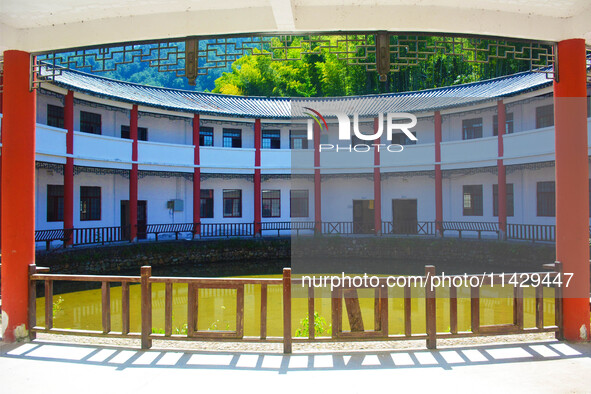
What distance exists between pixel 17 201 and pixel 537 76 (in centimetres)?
1787

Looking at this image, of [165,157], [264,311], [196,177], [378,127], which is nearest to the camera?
[264,311]

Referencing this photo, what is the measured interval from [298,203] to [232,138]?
14.7 ft

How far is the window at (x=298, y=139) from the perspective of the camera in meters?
21.7

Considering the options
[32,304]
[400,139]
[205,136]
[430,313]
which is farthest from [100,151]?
[430,313]

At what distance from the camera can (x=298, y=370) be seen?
4.25 metres

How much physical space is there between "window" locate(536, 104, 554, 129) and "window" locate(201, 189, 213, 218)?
14.1 m

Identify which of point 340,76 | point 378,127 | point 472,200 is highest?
point 340,76

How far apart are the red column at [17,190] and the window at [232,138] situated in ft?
51.4

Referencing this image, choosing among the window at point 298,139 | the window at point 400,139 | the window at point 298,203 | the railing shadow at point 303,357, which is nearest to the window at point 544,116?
the window at point 400,139

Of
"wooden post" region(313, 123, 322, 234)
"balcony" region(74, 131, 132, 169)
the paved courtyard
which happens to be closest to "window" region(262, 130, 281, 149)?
"wooden post" region(313, 123, 322, 234)

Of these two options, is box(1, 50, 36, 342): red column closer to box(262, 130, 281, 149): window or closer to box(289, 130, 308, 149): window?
box(262, 130, 281, 149): window

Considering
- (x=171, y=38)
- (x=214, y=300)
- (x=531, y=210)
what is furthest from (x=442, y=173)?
(x=171, y=38)

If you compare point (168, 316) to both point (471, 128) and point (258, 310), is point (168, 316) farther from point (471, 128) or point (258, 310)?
point (471, 128)

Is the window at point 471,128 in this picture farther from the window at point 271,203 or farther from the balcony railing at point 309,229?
the window at point 271,203
